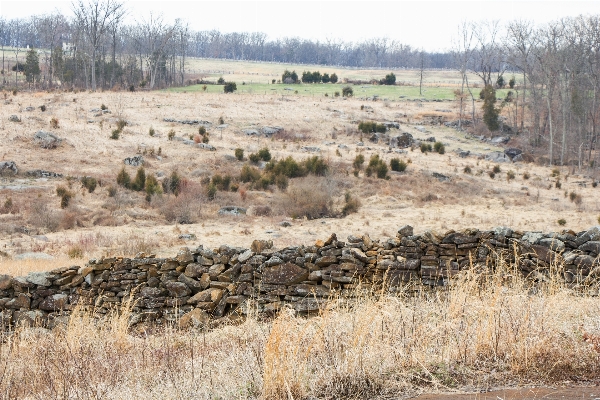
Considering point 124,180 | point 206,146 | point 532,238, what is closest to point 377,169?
point 206,146

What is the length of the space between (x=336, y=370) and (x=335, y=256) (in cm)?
396

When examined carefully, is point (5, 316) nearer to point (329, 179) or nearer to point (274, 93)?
point (329, 179)

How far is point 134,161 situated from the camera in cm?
2747

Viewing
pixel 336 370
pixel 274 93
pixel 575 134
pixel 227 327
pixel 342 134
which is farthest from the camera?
pixel 274 93

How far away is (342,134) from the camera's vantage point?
37.8 m

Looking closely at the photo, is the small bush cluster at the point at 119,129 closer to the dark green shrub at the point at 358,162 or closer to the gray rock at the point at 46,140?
the gray rock at the point at 46,140

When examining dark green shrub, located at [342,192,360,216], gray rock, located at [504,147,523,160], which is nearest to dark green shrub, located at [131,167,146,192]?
dark green shrub, located at [342,192,360,216]

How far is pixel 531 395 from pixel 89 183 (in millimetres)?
21800

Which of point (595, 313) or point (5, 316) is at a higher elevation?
point (595, 313)

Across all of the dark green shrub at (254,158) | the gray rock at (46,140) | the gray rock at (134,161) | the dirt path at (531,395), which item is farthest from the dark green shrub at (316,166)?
the dirt path at (531,395)

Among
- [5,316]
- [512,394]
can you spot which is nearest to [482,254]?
[512,394]

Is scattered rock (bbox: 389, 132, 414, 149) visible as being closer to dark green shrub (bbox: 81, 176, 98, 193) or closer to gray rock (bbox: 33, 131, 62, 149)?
dark green shrub (bbox: 81, 176, 98, 193)

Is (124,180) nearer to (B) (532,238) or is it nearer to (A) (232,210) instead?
(A) (232,210)

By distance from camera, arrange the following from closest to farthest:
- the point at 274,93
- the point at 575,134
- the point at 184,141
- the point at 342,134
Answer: the point at 184,141 < the point at 342,134 < the point at 575,134 < the point at 274,93
